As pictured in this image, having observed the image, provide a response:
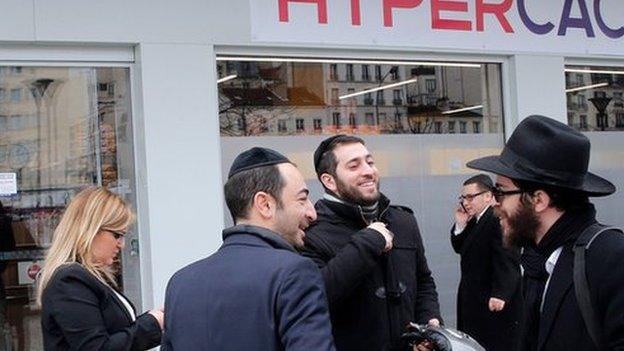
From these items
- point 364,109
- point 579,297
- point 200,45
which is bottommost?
point 579,297

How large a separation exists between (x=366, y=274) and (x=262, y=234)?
1.25 m

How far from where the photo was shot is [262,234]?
2.62 metres

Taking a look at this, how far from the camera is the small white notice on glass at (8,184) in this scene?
566cm

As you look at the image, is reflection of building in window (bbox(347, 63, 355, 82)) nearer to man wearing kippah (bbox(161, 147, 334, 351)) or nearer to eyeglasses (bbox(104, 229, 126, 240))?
eyeglasses (bbox(104, 229, 126, 240))

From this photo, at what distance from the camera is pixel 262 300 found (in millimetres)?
2455

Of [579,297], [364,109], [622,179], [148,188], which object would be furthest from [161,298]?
[622,179]

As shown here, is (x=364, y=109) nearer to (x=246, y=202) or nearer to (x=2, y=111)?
(x=2, y=111)

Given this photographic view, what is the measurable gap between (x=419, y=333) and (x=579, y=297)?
99 cm

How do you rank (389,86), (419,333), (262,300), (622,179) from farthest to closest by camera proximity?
(622,179) → (389,86) → (419,333) → (262,300)

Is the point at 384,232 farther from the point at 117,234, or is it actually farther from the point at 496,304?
the point at 496,304

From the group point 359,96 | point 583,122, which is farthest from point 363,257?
point 583,122

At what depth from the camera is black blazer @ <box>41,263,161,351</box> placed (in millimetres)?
3332

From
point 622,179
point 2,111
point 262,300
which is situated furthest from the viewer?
point 622,179

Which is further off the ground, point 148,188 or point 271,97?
point 271,97
